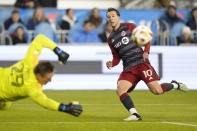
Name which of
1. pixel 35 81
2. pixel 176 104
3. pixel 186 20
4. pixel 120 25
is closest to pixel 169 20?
pixel 186 20

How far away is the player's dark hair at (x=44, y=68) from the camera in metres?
9.71

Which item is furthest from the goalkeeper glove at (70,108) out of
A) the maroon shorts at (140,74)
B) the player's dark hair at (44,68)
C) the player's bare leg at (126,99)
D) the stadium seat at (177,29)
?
the stadium seat at (177,29)

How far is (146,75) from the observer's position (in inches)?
498

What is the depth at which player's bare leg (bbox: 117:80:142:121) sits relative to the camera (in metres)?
11.8

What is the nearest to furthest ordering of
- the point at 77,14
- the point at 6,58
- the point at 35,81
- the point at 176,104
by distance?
the point at 35,81 < the point at 176,104 < the point at 6,58 < the point at 77,14

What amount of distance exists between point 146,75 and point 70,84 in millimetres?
8246

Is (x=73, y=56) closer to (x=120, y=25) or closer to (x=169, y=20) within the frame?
(x=169, y=20)

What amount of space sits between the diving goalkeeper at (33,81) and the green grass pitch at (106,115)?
0.65 metres

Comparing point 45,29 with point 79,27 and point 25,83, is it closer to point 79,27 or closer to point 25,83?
point 79,27

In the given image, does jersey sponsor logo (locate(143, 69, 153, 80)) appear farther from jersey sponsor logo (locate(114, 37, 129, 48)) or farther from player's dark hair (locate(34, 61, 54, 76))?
player's dark hair (locate(34, 61, 54, 76))

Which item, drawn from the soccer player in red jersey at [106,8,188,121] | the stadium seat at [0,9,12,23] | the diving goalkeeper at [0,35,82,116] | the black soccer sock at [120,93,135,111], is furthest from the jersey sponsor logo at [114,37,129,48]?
the stadium seat at [0,9,12,23]

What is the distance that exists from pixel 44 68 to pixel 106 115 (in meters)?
3.63

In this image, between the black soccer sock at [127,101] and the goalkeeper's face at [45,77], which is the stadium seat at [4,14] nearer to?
the black soccer sock at [127,101]

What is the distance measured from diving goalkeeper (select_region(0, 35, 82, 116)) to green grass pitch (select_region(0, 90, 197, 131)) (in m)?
0.65
